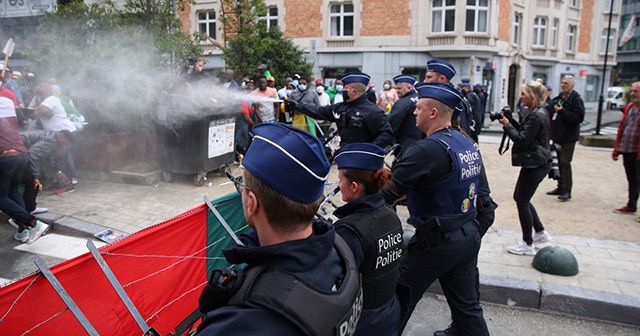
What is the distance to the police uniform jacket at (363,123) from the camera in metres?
5.74

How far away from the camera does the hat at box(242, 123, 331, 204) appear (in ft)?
4.73

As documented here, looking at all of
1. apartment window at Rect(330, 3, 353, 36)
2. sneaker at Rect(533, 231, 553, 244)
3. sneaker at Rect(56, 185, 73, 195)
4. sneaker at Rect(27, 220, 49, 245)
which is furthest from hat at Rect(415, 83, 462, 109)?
apartment window at Rect(330, 3, 353, 36)

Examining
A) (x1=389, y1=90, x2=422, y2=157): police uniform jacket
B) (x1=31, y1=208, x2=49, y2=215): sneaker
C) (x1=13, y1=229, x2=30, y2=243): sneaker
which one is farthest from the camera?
(x1=31, y1=208, x2=49, y2=215): sneaker

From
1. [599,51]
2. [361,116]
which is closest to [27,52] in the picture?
[361,116]

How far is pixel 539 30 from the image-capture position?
3053cm

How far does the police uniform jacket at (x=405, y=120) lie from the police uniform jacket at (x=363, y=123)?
0.41 m

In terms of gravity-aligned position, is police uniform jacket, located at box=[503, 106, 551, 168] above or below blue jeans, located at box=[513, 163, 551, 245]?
above

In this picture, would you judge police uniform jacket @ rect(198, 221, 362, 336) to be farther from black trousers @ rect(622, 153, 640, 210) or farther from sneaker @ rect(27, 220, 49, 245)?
black trousers @ rect(622, 153, 640, 210)

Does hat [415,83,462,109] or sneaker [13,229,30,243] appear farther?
sneaker [13,229,30,243]

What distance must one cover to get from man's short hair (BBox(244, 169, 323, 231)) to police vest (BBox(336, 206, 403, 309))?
870mm

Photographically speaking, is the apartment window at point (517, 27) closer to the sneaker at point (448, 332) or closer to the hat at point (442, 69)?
the hat at point (442, 69)

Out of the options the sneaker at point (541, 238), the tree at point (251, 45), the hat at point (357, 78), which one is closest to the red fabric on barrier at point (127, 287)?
the hat at point (357, 78)

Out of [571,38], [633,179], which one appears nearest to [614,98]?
[571,38]

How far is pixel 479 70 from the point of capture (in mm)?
25234
